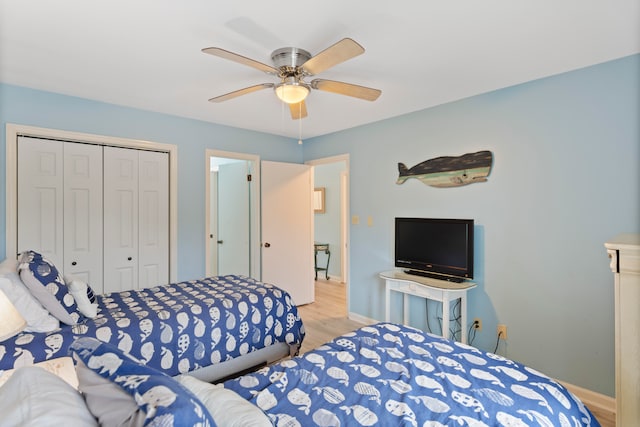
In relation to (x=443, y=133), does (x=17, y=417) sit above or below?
below

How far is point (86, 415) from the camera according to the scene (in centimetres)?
87

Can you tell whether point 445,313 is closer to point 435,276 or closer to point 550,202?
point 435,276

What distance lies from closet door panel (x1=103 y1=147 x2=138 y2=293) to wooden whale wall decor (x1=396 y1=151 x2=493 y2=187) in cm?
293

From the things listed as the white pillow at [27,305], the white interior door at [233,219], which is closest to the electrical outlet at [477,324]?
the white interior door at [233,219]

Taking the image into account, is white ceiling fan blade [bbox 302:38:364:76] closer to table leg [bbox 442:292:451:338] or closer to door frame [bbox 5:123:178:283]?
table leg [bbox 442:292:451:338]

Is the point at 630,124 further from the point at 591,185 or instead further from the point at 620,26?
the point at 620,26

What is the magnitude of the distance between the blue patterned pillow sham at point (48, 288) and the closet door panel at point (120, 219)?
1.19 m

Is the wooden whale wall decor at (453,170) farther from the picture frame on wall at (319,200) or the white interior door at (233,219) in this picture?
the picture frame on wall at (319,200)

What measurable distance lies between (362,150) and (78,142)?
2.99 m

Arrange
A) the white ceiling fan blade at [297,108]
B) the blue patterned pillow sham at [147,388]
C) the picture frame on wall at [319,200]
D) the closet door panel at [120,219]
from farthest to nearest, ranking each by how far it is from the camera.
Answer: the picture frame on wall at [319,200] < the closet door panel at [120,219] < the white ceiling fan blade at [297,108] < the blue patterned pillow sham at [147,388]

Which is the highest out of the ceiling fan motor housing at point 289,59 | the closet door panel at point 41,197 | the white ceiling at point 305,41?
the white ceiling at point 305,41

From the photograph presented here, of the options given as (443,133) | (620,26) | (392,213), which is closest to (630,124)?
(620,26)

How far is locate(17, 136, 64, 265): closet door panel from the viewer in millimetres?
2812

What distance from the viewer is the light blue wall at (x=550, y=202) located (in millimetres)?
2279
